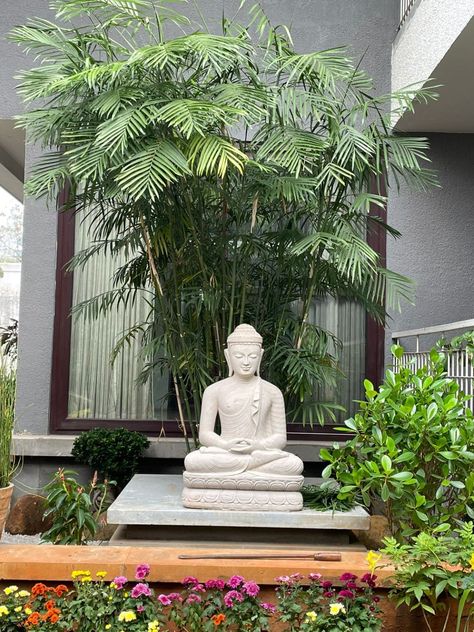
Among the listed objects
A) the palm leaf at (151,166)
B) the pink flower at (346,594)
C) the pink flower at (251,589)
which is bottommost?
the pink flower at (346,594)

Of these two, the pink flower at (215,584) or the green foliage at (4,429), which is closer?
the pink flower at (215,584)

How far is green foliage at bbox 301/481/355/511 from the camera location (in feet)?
14.5

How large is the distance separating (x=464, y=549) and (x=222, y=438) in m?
1.57

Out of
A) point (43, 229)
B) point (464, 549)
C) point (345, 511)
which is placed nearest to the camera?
point (464, 549)

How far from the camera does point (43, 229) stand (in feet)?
22.3

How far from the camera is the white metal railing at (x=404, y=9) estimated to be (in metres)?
6.43

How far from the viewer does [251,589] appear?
3.30 metres

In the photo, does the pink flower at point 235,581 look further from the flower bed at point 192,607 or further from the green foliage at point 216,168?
the green foliage at point 216,168

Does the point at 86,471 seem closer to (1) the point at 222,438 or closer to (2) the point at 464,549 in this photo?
(1) the point at 222,438

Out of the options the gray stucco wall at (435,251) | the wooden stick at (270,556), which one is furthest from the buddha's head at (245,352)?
the gray stucco wall at (435,251)

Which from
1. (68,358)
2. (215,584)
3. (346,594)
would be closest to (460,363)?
(346,594)

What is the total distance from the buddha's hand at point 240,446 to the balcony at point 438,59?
8.92ft

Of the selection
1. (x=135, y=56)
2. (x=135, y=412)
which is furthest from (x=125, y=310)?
(x=135, y=56)

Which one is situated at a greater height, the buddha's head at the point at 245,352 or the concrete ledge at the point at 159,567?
the buddha's head at the point at 245,352
